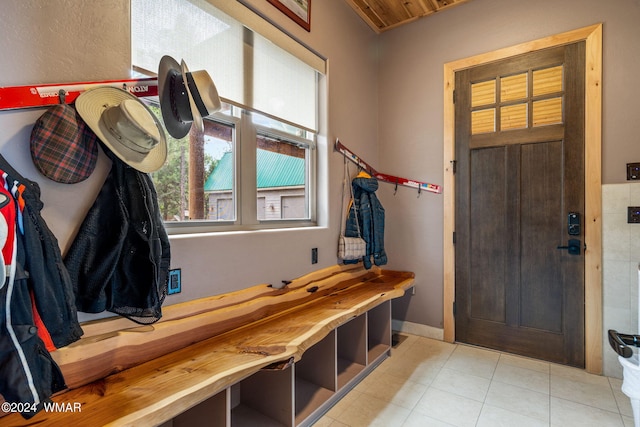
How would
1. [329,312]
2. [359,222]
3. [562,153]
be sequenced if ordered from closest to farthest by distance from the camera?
[329,312]
[562,153]
[359,222]

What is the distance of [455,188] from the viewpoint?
2920 millimetres

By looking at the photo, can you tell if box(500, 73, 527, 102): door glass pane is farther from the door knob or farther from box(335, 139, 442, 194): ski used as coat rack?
the door knob

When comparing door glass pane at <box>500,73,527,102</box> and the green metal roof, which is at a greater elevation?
door glass pane at <box>500,73,527,102</box>

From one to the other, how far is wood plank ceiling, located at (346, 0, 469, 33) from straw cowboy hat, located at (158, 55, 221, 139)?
2.15 meters

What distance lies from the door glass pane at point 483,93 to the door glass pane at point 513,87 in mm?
69

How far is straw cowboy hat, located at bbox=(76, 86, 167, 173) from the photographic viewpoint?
3.86ft

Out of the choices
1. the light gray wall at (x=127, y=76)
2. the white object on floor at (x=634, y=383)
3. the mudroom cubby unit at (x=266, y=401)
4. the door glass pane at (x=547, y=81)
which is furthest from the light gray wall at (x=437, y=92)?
Result: the mudroom cubby unit at (x=266, y=401)

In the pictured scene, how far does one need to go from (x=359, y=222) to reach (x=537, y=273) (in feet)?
5.02

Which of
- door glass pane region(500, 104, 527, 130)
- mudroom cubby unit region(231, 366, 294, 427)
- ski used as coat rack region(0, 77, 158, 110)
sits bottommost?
mudroom cubby unit region(231, 366, 294, 427)

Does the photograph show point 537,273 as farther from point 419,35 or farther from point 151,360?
point 151,360

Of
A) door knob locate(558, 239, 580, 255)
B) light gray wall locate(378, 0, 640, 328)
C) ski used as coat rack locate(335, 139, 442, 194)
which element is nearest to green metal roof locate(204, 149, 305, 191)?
ski used as coat rack locate(335, 139, 442, 194)

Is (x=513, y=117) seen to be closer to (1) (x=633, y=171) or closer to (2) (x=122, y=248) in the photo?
(1) (x=633, y=171)

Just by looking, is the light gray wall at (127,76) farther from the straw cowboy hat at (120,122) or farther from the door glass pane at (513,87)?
the door glass pane at (513,87)

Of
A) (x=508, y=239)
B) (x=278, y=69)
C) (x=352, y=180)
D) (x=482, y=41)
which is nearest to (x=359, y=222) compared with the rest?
(x=352, y=180)
